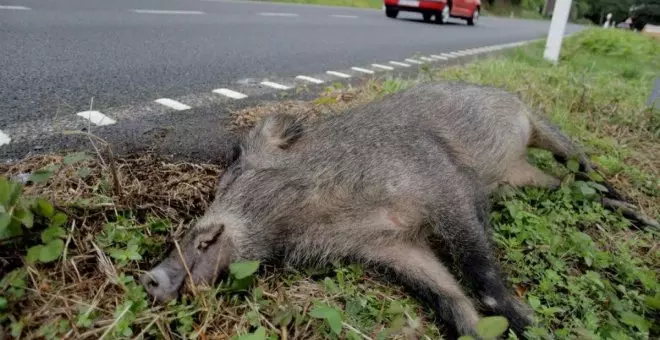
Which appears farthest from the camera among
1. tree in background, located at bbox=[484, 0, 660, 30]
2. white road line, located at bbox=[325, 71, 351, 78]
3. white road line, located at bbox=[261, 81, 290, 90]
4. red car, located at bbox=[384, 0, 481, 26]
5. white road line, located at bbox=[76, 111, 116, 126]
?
tree in background, located at bbox=[484, 0, 660, 30]

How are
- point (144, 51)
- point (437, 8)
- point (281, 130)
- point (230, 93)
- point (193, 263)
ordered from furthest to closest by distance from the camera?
1. point (437, 8)
2. point (144, 51)
3. point (230, 93)
4. point (281, 130)
5. point (193, 263)

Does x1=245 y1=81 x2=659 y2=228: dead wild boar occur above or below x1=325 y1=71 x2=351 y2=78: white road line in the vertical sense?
above

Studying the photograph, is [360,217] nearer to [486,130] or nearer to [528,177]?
[486,130]

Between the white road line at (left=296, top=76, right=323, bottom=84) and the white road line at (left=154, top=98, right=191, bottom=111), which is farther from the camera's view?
the white road line at (left=296, top=76, right=323, bottom=84)

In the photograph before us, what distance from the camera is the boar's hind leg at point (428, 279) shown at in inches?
89.9

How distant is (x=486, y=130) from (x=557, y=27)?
5.71m

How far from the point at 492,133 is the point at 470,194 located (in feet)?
2.93

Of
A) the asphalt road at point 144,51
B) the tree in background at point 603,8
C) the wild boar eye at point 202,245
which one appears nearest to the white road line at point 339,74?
the asphalt road at point 144,51

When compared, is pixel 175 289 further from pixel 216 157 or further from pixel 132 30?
pixel 132 30

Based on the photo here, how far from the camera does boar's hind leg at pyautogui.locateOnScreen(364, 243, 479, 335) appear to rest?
7.49 feet

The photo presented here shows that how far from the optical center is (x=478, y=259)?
2457mm

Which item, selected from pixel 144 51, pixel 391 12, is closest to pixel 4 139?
pixel 144 51

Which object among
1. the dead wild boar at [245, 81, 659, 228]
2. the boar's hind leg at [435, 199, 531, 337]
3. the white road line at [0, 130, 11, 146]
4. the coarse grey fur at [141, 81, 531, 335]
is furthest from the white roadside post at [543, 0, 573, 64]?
the white road line at [0, 130, 11, 146]

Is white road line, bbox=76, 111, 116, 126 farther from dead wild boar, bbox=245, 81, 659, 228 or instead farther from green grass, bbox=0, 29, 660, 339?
dead wild boar, bbox=245, 81, 659, 228
